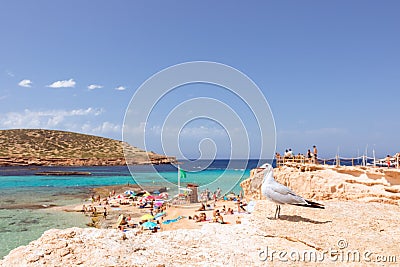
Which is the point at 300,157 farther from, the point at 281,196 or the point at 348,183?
the point at 281,196

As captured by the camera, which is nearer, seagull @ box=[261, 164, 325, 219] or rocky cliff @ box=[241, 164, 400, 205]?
seagull @ box=[261, 164, 325, 219]

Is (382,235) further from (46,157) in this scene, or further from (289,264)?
(46,157)

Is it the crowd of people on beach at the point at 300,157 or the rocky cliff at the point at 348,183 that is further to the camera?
the crowd of people on beach at the point at 300,157

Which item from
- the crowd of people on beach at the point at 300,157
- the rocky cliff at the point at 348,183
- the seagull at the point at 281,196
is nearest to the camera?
the seagull at the point at 281,196

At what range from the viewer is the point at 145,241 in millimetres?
6336

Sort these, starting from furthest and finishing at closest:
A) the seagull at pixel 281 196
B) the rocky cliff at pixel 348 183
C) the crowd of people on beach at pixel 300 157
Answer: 1. the crowd of people on beach at pixel 300 157
2. the rocky cliff at pixel 348 183
3. the seagull at pixel 281 196

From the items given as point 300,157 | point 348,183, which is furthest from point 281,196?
point 300,157

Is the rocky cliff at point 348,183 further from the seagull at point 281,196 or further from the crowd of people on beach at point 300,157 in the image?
the seagull at point 281,196

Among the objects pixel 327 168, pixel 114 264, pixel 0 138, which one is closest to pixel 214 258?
pixel 114 264

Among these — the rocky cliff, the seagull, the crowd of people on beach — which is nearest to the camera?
the seagull

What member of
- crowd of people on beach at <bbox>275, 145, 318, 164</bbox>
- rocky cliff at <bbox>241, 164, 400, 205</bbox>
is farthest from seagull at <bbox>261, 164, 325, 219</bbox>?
crowd of people on beach at <bbox>275, 145, 318, 164</bbox>

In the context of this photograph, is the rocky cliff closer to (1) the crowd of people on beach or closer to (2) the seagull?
(1) the crowd of people on beach

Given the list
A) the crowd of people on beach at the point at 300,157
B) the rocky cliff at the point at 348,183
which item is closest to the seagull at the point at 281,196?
the rocky cliff at the point at 348,183

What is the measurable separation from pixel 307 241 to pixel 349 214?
12.0ft
